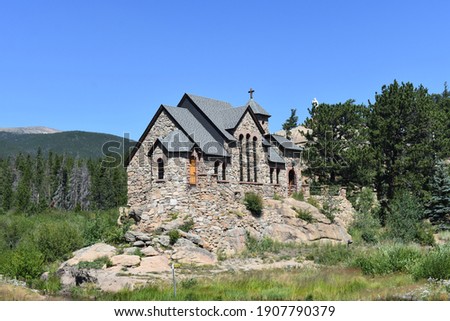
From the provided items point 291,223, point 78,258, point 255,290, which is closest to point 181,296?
point 255,290

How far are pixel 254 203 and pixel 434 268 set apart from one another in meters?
16.3

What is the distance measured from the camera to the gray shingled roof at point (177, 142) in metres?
31.7

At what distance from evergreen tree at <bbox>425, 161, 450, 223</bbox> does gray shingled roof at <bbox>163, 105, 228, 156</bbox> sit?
68.1ft

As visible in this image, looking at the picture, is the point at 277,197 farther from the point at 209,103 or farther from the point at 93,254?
the point at 93,254

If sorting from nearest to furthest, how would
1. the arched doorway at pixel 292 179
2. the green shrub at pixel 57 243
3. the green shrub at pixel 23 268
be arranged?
1. the green shrub at pixel 23 268
2. the green shrub at pixel 57 243
3. the arched doorway at pixel 292 179

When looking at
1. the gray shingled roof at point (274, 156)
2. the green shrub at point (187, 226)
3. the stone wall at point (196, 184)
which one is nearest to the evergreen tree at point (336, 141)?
the gray shingled roof at point (274, 156)

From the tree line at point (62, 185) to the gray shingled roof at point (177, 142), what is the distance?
220 ft

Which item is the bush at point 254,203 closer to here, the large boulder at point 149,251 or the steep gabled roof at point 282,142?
the steep gabled roof at point 282,142

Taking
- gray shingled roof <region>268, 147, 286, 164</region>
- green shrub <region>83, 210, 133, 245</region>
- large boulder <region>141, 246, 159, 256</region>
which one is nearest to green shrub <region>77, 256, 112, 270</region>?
large boulder <region>141, 246, 159, 256</region>

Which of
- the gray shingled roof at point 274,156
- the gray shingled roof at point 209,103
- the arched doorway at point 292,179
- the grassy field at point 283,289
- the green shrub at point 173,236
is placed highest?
the gray shingled roof at point 209,103

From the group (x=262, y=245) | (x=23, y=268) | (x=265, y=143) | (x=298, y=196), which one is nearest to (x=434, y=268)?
(x=262, y=245)

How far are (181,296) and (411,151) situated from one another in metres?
31.2

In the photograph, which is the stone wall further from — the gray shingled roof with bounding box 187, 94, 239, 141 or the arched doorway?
the arched doorway

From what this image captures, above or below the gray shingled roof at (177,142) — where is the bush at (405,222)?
below
